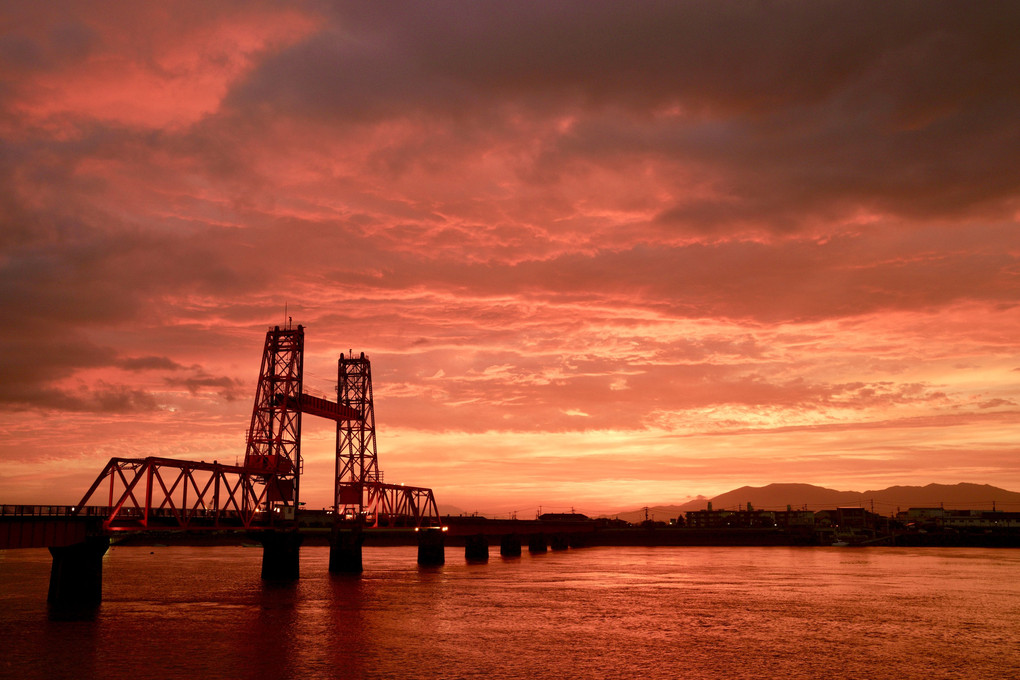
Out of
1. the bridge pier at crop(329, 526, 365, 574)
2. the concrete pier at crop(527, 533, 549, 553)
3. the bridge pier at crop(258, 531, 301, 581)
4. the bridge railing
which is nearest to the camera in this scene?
the bridge railing

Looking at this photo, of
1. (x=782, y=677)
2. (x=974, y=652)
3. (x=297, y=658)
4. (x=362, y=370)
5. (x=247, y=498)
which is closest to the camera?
(x=782, y=677)

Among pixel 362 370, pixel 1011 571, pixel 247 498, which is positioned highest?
pixel 362 370

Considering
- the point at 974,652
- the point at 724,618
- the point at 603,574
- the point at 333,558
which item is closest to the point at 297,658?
the point at 724,618

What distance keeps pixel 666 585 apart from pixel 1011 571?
57872 mm

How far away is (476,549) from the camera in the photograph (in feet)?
434

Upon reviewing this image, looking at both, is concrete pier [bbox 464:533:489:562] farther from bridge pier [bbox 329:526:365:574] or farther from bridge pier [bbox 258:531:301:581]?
bridge pier [bbox 258:531:301:581]

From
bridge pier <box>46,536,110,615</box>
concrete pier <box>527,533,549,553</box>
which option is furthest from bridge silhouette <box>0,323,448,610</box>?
concrete pier <box>527,533,549,553</box>

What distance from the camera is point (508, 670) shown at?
3391cm

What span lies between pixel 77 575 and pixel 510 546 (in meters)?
102

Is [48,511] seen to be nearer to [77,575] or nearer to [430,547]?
[77,575]

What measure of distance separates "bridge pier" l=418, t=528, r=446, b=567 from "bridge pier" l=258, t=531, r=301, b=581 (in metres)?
34.8

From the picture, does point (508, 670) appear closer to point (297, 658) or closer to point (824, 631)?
point (297, 658)

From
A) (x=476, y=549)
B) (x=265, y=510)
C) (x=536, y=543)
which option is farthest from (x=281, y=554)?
(x=536, y=543)

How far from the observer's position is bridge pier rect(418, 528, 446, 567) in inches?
4363
